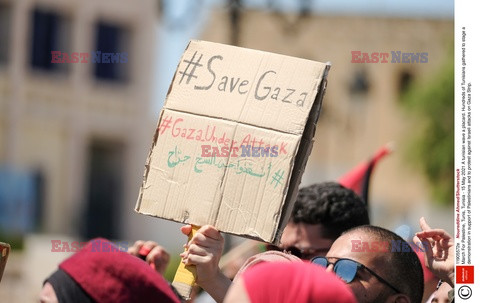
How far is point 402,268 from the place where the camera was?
4102mm

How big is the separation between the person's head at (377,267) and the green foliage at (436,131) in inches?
944

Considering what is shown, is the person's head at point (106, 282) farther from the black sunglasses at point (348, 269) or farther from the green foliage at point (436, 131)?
the green foliage at point (436, 131)

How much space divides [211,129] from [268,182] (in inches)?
10.8

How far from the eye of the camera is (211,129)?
13.1 ft

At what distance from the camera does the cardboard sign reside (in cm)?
391

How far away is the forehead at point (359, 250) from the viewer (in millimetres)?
4051

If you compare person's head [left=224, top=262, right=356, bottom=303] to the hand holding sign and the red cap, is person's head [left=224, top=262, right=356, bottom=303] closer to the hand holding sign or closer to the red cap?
the red cap

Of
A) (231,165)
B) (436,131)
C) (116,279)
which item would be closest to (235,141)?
(231,165)

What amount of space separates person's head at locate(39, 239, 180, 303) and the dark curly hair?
1.38 m

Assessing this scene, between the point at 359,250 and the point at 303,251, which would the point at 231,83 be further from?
the point at 303,251

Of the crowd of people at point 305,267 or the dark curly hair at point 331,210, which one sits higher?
the dark curly hair at point 331,210

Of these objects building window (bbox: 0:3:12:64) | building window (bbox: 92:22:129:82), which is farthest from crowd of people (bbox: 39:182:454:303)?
building window (bbox: 92:22:129:82)

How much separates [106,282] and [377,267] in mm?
1016

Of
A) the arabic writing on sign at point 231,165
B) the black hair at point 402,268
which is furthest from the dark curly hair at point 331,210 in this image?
the arabic writing on sign at point 231,165
